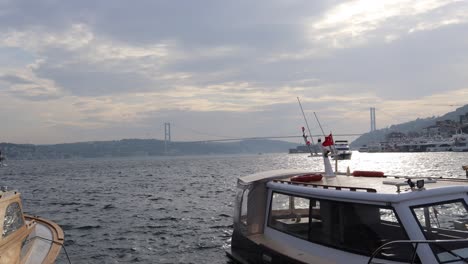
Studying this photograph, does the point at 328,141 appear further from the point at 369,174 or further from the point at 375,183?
the point at 375,183

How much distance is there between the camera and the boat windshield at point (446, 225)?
6.90 metres

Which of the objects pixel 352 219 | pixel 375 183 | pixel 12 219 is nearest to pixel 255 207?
pixel 375 183

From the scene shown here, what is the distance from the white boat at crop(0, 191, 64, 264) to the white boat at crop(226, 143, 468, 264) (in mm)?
4922

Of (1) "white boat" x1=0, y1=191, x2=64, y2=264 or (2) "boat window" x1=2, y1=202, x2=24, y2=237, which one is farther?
(2) "boat window" x1=2, y1=202, x2=24, y2=237

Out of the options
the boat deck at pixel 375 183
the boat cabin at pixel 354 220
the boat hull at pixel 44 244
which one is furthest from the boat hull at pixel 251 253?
the boat hull at pixel 44 244

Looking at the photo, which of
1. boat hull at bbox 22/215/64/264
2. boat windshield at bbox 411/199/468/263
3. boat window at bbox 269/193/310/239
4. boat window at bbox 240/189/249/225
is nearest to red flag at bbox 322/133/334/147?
boat window at bbox 269/193/310/239

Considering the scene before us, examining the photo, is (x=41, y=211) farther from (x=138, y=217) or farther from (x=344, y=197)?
(x=344, y=197)

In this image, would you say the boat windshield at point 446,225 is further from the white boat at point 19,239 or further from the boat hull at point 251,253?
the white boat at point 19,239

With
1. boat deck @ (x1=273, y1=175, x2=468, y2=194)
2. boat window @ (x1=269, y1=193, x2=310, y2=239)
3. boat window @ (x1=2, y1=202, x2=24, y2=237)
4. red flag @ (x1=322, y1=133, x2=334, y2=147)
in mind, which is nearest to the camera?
boat deck @ (x1=273, y1=175, x2=468, y2=194)

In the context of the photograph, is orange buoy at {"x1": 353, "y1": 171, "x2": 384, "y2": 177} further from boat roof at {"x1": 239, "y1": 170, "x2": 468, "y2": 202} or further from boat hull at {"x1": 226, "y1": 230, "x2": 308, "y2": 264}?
boat hull at {"x1": 226, "y1": 230, "x2": 308, "y2": 264}

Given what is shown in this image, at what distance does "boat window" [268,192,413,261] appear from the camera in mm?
7535

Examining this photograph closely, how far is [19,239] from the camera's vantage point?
392 inches

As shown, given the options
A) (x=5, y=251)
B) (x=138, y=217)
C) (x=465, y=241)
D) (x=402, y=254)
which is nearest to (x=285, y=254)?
(x=402, y=254)

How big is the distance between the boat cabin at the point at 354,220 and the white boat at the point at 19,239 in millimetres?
4924
